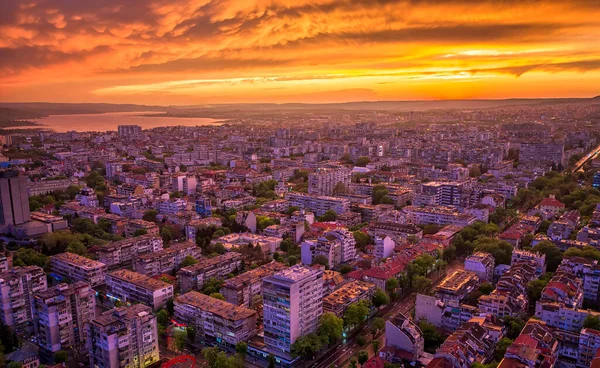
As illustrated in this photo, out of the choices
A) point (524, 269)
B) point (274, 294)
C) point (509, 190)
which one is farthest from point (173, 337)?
point (509, 190)

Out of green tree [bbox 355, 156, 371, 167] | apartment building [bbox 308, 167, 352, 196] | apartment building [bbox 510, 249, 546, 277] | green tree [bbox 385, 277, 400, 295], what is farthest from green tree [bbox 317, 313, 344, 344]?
green tree [bbox 355, 156, 371, 167]

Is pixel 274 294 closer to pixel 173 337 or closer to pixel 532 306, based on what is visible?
pixel 173 337

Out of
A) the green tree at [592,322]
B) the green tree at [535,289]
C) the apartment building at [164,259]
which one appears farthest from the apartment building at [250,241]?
the green tree at [592,322]

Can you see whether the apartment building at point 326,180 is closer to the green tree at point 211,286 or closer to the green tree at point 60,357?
the green tree at point 211,286

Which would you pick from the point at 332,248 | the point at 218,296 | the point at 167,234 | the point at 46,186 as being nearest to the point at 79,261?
the point at 167,234

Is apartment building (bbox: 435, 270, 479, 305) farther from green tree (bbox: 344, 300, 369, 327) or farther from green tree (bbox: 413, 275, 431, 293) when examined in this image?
green tree (bbox: 344, 300, 369, 327)

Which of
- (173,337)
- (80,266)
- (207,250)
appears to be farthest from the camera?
(207,250)
